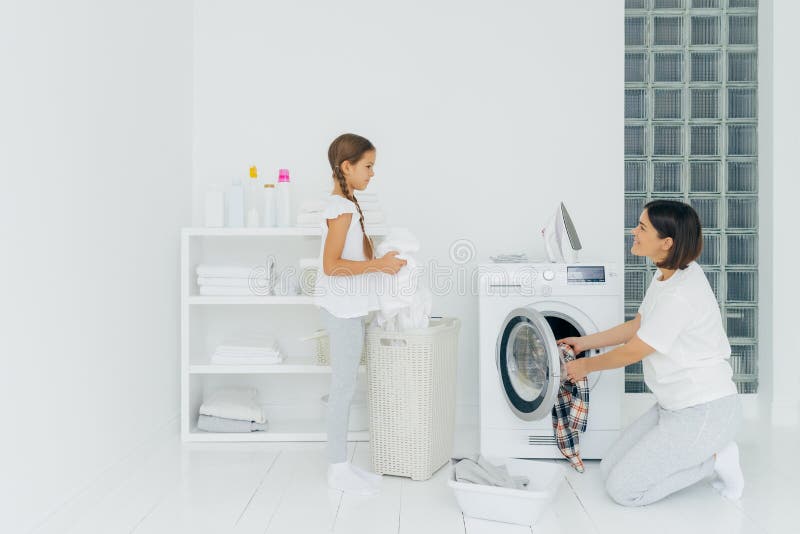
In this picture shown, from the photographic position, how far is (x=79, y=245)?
6.88ft

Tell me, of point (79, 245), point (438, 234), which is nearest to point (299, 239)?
point (438, 234)

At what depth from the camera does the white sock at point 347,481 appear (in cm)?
227

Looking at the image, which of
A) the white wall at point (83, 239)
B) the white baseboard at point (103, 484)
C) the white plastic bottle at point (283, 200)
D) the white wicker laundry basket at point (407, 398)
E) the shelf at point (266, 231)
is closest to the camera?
the white wall at point (83, 239)

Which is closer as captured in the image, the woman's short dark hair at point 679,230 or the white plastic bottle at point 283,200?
the woman's short dark hair at point 679,230

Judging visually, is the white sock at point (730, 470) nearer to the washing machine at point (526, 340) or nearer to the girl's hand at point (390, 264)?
the washing machine at point (526, 340)

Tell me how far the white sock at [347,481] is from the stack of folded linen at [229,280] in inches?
37.7

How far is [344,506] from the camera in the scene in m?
2.14

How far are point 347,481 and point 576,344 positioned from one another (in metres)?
0.95

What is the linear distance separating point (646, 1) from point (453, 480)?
262cm

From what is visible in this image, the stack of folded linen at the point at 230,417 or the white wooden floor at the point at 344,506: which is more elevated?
the stack of folded linen at the point at 230,417

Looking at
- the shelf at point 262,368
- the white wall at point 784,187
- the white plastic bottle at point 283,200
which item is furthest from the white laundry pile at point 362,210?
the white wall at point 784,187

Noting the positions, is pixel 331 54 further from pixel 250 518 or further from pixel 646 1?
pixel 250 518

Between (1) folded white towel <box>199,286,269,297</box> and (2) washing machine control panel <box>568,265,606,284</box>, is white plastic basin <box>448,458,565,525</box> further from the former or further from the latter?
(1) folded white towel <box>199,286,269,297</box>

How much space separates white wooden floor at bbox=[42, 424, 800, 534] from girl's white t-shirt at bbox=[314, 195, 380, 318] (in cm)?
62
